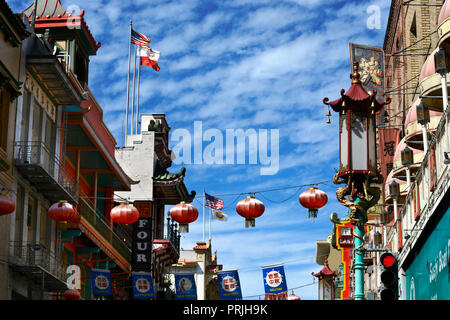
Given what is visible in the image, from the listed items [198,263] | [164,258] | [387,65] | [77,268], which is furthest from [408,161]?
[198,263]

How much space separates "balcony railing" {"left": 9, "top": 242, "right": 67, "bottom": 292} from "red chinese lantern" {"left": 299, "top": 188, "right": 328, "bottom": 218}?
9.41 meters

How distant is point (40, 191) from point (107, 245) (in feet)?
28.2

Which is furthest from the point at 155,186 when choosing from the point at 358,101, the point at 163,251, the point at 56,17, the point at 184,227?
Result: the point at 358,101

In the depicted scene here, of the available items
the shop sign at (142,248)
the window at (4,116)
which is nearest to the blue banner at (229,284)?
the shop sign at (142,248)

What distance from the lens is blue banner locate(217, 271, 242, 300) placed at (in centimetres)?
4038

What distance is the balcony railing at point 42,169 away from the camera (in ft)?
87.8

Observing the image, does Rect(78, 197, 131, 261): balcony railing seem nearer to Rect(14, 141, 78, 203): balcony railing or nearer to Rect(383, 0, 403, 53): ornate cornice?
Rect(14, 141, 78, 203): balcony railing

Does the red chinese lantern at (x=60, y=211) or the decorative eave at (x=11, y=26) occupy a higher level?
the decorative eave at (x=11, y=26)

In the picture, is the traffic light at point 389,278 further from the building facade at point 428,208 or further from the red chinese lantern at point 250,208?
the red chinese lantern at point 250,208

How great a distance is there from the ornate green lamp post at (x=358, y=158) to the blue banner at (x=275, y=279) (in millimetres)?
25460
